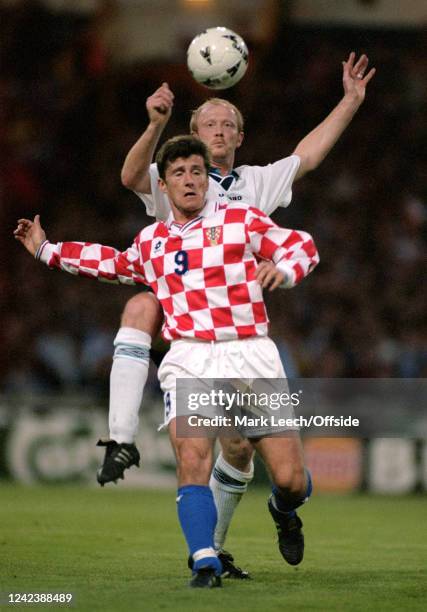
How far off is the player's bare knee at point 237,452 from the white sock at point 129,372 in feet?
1.71

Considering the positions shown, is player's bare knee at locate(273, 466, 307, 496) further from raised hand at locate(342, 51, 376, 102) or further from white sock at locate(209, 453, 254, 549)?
raised hand at locate(342, 51, 376, 102)

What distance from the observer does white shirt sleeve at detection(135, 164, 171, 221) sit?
6.52 meters

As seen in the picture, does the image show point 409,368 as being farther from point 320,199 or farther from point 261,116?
point 261,116

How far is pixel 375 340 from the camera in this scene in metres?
13.8

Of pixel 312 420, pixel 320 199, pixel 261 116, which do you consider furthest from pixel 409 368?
pixel 261 116

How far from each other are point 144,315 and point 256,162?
9617 mm

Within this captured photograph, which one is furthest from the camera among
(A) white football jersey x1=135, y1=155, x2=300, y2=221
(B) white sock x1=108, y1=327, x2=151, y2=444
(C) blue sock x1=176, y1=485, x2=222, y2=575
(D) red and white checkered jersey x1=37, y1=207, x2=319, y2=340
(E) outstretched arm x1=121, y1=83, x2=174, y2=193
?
(A) white football jersey x1=135, y1=155, x2=300, y2=221

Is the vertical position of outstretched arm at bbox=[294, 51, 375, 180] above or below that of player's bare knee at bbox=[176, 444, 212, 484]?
above

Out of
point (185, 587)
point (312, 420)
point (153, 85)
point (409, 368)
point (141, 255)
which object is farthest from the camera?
point (153, 85)

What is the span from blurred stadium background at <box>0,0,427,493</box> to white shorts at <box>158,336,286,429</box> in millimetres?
6361

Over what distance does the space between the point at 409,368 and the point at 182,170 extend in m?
7.67

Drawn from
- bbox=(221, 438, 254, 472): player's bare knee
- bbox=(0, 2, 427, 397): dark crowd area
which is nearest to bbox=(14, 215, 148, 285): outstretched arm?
bbox=(221, 438, 254, 472): player's bare knee

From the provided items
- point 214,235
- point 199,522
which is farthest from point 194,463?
point 214,235

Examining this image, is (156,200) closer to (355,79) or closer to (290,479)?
(355,79)
